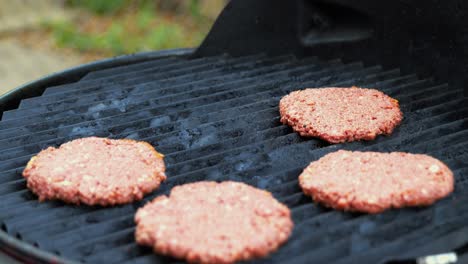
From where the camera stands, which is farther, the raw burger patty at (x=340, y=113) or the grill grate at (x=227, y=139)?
the raw burger patty at (x=340, y=113)

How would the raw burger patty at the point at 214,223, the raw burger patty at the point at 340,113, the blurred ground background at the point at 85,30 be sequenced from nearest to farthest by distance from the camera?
1. the raw burger patty at the point at 214,223
2. the raw burger patty at the point at 340,113
3. the blurred ground background at the point at 85,30

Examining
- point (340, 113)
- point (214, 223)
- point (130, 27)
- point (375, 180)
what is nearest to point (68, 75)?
point (340, 113)

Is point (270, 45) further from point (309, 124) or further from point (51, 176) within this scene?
point (51, 176)

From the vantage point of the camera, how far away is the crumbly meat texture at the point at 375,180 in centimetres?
207

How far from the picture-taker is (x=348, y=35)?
3275mm

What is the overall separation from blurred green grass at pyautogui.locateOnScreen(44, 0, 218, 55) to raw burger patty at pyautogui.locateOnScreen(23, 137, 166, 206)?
369 centimetres

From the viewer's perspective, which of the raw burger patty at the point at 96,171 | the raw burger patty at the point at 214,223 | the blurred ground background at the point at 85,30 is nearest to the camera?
the raw burger patty at the point at 214,223

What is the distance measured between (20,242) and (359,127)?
A: 128 centimetres

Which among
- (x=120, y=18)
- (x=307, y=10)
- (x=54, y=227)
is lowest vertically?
(x=120, y=18)

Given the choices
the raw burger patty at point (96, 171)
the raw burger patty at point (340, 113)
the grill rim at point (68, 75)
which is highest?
the raw burger patty at point (340, 113)

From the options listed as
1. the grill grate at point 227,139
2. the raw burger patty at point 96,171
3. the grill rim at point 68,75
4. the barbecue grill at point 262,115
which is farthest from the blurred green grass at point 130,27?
the raw burger patty at point 96,171

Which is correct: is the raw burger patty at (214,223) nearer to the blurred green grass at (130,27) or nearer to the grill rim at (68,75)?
the grill rim at (68,75)

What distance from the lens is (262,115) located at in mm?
2738

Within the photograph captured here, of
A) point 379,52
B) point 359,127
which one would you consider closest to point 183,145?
point 359,127
